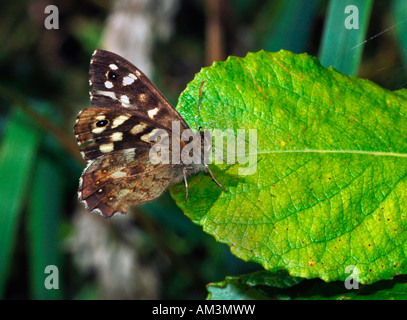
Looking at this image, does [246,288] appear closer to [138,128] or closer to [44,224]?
[138,128]

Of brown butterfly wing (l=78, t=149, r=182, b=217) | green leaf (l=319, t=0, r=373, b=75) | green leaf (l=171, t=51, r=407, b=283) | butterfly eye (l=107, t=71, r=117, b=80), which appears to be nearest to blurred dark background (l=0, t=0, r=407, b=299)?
green leaf (l=319, t=0, r=373, b=75)

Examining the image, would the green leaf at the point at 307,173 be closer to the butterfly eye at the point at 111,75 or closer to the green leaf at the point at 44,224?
the butterfly eye at the point at 111,75

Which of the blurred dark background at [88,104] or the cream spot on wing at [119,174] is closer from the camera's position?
the cream spot on wing at [119,174]

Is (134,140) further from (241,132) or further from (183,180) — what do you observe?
(241,132)

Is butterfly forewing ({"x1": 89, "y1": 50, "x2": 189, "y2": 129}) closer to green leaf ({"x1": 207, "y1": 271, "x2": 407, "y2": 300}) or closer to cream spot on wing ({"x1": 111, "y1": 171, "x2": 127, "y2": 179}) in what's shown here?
cream spot on wing ({"x1": 111, "y1": 171, "x2": 127, "y2": 179})

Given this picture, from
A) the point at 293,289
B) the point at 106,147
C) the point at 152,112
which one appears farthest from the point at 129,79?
the point at 293,289

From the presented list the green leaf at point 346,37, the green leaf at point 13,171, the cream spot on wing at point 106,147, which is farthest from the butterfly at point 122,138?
the green leaf at point 13,171

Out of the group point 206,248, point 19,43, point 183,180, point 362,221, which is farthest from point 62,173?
point 362,221
